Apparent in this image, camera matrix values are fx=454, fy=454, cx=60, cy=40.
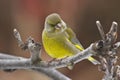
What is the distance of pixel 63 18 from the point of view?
7.31 ft

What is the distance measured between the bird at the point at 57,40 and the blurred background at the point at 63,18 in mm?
1180

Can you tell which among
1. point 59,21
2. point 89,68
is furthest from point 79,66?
point 59,21

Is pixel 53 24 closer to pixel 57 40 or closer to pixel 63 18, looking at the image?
pixel 57 40

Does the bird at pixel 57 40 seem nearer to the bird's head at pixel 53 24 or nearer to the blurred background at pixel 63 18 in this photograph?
the bird's head at pixel 53 24

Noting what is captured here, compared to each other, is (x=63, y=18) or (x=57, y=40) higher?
(x=63, y=18)

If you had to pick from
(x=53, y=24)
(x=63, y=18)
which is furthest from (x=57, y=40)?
(x=63, y=18)

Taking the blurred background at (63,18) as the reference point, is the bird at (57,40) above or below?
below

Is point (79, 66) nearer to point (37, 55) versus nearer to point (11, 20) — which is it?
point (11, 20)

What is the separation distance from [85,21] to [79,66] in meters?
0.27

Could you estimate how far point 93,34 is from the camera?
7.70ft

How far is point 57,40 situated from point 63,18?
3.99ft

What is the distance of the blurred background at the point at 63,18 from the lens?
7.40ft

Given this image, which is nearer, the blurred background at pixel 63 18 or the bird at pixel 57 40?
the bird at pixel 57 40

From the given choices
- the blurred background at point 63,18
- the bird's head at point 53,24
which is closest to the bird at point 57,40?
the bird's head at point 53,24
